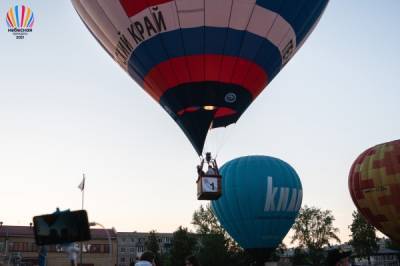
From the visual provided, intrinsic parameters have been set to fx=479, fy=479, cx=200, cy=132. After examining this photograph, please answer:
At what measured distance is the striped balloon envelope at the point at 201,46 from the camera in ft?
45.9

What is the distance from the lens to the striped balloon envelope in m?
14.0

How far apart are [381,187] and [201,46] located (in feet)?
52.7

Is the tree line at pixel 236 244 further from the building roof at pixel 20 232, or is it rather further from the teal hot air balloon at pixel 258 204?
the teal hot air balloon at pixel 258 204

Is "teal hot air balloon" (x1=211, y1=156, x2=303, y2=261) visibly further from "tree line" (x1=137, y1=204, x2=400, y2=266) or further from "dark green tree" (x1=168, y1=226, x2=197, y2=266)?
"dark green tree" (x1=168, y1=226, x2=197, y2=266)

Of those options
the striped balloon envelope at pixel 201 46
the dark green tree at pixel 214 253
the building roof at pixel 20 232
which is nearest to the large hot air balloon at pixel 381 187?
the striped balloon envelope at pixel 201 46

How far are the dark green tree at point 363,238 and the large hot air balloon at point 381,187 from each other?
3796 cm

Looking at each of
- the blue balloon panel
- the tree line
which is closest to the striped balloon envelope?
the blue balloon panel

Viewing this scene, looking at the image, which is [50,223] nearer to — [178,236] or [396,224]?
Answer: [396,224]

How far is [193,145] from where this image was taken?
1633 centimetres

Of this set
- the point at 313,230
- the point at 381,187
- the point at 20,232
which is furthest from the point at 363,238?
the point at 20,232

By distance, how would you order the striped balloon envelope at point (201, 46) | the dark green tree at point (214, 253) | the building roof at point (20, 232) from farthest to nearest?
the building roof at point (20, 232) → the dark green tree at point (214, 253) → the striped balloon envelope at point (201, 46)

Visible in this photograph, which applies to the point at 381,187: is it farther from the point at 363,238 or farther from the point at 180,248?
the point at 363,238

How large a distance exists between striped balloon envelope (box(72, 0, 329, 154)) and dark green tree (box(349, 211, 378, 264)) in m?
52.0

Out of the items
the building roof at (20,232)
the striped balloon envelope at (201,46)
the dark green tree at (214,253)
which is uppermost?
the striped balloon envelope at (201,46)
